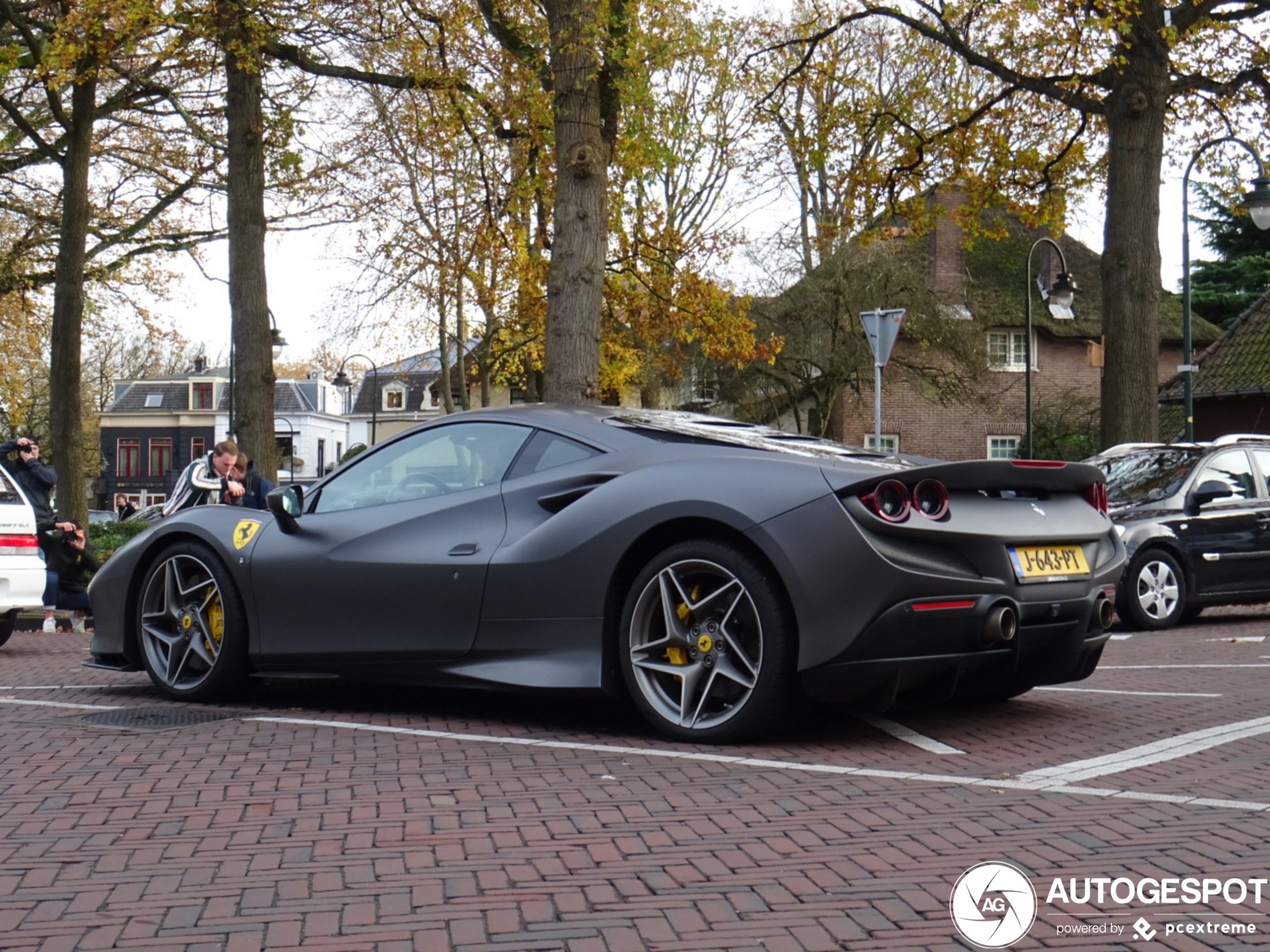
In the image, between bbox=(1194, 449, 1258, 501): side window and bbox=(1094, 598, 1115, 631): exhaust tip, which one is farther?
bbox=(1194, 449, 1258, 501): side window

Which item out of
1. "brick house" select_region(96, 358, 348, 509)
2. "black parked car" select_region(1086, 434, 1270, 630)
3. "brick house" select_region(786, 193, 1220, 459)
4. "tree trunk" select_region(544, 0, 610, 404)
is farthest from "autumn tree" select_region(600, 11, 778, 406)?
"brick house" select_region(96, 358, 348, 509)

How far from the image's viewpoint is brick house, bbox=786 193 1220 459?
42.0 m

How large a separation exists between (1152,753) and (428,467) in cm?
323

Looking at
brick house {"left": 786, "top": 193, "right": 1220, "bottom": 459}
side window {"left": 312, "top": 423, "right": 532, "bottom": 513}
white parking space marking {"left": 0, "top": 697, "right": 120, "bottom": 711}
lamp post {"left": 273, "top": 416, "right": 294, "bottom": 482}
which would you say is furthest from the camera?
lamp post {"left": 273, "top": 416, "right": 294, "bottom": 482}

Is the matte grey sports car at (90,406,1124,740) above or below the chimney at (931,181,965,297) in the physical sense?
below

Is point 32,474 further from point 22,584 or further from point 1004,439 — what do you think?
point 1004,439

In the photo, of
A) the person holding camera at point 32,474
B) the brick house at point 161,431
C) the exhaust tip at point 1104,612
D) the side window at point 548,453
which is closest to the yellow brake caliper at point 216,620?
the side window at point 548,453

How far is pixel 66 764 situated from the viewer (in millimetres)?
5285

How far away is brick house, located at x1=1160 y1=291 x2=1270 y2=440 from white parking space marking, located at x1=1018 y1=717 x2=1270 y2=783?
25.6m

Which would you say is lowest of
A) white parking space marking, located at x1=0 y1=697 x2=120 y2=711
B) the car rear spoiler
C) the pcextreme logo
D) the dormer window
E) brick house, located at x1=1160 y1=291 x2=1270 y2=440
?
white parking space marking, located at x1=0 y1=697 x2=120 y2=711

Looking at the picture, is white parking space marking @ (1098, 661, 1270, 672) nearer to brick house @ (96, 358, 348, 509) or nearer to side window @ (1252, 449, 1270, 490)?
side window @ (1252, 449, 1270, 490)

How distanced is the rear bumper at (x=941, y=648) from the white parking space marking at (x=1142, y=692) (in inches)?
65.4

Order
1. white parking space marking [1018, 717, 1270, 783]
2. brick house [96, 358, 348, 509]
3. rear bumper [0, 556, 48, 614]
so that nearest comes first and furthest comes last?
white parking space marking [1018, 717, 1270, 783] < rear bumper [0, 556, 48, 614] < brick house [96, 358, 348, 509]

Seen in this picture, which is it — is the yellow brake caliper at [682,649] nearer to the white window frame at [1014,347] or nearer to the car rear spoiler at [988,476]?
the car rear spoiler at [988,476]
